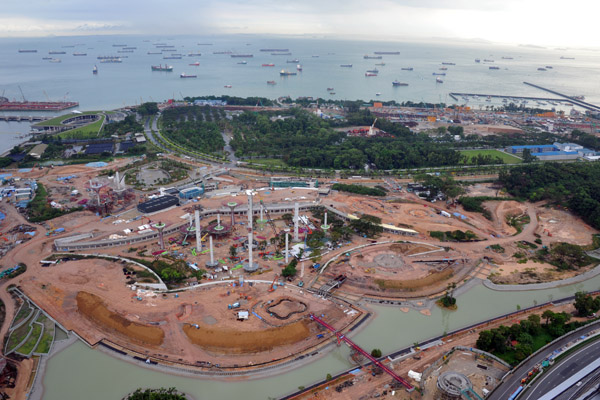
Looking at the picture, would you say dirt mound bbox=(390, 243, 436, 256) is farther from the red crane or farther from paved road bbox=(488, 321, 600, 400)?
paved road bbox=(488, 321, 600, 400)

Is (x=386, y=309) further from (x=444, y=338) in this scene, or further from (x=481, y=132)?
(x=481, y=132)

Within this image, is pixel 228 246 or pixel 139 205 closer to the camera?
pixel 228 246

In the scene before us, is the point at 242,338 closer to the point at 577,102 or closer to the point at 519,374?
the point at 519,374

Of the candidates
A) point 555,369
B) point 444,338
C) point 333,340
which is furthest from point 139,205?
point 555,369

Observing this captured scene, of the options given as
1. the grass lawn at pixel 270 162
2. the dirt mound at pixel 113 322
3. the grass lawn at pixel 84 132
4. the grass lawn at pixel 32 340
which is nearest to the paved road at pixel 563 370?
the dirt mound at pixel 113 322

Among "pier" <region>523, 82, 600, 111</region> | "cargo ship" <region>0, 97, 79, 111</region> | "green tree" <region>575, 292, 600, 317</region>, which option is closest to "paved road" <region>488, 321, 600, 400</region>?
"green tree" <region>575, 292, 600, 317</region>

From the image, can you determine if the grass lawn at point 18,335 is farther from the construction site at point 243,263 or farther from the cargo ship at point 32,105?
the cargo ship at point 32,105

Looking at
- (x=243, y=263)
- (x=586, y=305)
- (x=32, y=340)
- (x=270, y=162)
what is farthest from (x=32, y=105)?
(x=586, y=305)
